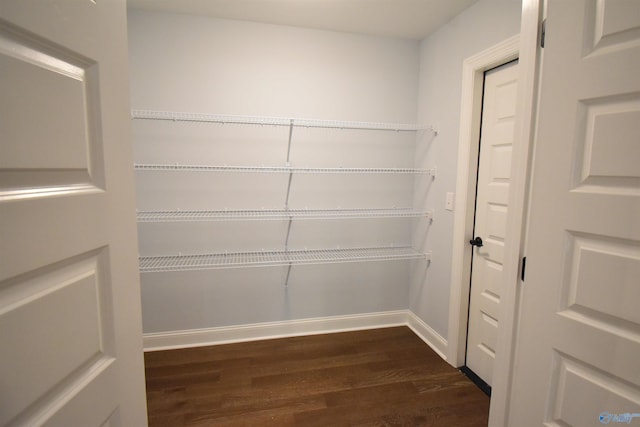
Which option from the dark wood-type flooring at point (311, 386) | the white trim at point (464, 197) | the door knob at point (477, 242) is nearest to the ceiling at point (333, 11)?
the white trim at point (464, 197)

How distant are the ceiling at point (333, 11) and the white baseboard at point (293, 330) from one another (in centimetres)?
243

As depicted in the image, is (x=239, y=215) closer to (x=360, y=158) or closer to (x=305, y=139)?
(x=305, y=139)

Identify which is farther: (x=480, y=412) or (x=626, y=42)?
(x=480, y=412)

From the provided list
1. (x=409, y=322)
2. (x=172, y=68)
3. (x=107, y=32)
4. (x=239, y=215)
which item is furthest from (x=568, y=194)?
(x=172, y=68)

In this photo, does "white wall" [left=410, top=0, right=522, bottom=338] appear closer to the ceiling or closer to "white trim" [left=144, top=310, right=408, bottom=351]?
the ceiling

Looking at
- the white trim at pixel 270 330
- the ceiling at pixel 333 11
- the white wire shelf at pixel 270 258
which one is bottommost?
the white trim at pixel 270 330

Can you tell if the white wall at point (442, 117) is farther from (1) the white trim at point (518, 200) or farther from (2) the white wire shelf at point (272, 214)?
(1) the white trim at point (518, 200)

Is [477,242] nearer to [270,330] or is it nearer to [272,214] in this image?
[272,214]

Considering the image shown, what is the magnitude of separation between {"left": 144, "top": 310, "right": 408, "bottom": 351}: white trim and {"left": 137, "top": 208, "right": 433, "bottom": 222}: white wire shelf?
37.1 inches

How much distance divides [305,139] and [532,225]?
184cm

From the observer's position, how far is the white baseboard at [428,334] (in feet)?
7.73

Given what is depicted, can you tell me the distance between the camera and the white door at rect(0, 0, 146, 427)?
19.3 inches

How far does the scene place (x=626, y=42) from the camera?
29.6 inches

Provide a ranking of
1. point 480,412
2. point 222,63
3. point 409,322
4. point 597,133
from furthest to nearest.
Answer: point 409,322 < point 222,63 < point 480,412 < point 597,133
